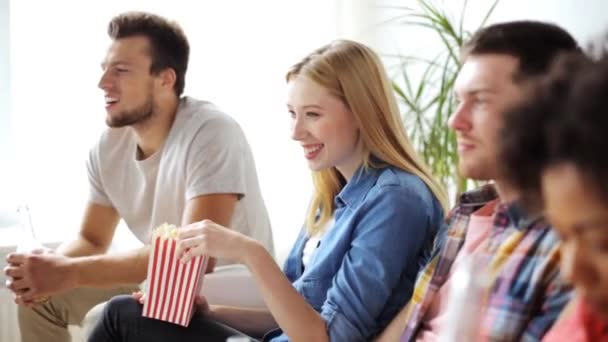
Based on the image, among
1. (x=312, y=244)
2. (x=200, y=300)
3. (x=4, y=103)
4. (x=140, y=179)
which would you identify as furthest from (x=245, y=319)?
(x=4, y=103)

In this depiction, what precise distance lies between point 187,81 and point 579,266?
2.72m

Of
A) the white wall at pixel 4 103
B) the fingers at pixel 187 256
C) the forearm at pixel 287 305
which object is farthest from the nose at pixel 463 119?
the white wall at pixel 4 103

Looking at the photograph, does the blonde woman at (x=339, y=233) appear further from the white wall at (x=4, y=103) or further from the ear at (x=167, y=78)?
the white wall at (x=4, y=103)

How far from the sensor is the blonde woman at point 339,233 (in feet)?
5.73

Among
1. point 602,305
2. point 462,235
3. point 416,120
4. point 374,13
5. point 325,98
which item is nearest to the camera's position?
point 602,305

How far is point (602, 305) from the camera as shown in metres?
0.69

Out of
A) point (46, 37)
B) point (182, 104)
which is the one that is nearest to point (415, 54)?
point (182, 104)

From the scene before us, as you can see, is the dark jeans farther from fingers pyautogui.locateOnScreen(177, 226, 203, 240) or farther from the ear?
the ear

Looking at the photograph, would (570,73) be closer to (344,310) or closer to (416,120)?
(344,310)

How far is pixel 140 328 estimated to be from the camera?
1947mm

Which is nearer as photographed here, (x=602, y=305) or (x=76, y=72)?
(x=602, y=305)

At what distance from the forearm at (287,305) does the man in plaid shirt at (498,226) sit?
0.75 feet

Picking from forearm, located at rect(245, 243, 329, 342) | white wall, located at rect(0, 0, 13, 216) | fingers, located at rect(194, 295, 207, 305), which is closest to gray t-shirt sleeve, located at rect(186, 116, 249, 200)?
fingers, located at rect(194, 295, 207, 305)

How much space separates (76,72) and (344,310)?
1781 millimetres
